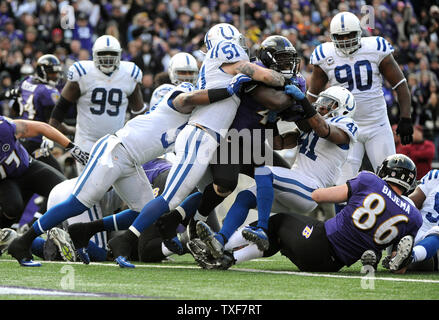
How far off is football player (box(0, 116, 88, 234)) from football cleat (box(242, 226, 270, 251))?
156cm

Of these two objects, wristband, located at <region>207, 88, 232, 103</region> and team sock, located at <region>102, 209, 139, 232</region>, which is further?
team sock, located at <region>102, 209, 139, 232</region>

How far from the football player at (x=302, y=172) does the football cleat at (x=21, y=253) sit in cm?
124

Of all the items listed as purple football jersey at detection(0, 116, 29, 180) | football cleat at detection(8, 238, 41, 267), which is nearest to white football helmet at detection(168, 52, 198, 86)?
purple football jersey at detection(0, 116, 29, 180)

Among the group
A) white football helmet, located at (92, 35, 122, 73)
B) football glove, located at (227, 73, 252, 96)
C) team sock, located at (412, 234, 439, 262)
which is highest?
white football helmet, located at (92, 35, 122, 73)

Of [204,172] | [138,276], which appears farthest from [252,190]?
[138,276]

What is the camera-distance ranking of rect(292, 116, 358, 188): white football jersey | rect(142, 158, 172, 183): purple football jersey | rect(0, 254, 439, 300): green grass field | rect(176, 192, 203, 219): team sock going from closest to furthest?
rect(0, 254, 439, 300): green grass field → rect(176, 192, 203, 219): team sock → rect(292, 116, 358, 188): white football jersey → rect(142, 158, 172, 183): purple football jersey

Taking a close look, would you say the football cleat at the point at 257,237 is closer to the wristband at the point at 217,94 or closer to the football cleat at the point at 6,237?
the wristband at the point at 217,94

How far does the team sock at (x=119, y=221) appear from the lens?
6.10m

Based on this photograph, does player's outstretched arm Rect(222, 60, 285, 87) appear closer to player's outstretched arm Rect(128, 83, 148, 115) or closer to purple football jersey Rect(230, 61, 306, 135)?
purple football jersey Rect(230, 61, 306, 135)

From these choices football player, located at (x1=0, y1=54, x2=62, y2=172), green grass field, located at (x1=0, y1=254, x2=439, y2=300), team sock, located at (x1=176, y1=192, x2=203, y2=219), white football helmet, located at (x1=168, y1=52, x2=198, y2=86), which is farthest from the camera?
football player, located at (x1=0, y1=54, x2=62, y2=172)

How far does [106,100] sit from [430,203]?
3.39 meters

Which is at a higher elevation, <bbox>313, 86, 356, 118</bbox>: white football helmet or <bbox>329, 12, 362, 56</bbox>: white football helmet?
<bbox>329, 12, 362, 56</bbox>: white football helmet

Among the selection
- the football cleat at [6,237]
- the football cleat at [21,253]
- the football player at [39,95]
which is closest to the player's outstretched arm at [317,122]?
the football cleat at [21,253]

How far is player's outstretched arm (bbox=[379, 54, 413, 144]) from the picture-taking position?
24.0ft
